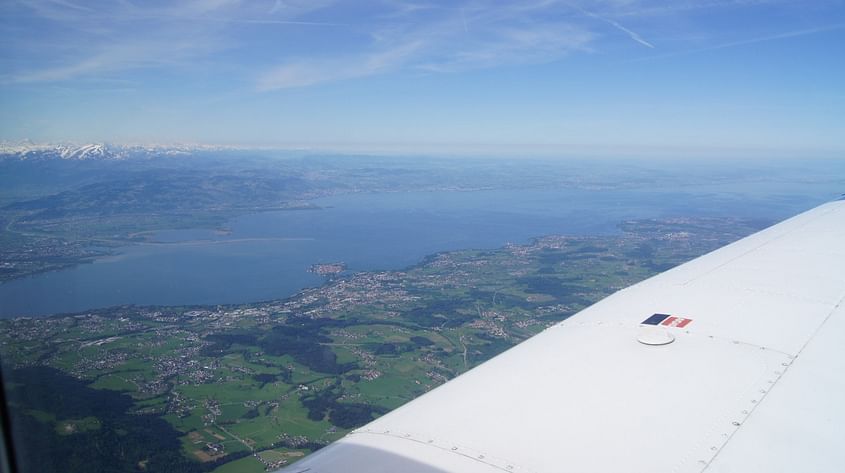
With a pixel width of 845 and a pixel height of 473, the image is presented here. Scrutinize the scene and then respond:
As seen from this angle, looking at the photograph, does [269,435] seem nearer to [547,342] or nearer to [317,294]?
[547,342]

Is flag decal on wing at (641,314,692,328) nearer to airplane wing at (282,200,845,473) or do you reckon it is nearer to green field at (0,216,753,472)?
airplane wing at (282,200,845,473)

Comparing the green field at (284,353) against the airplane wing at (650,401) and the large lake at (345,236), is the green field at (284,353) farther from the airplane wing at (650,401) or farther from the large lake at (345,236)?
the large lake at (345,236)

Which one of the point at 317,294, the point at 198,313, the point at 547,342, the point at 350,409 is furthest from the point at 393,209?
the point at 547,342

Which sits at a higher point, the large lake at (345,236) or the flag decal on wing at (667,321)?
the flag decal on wing at (667,321)

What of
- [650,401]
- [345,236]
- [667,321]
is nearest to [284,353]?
[667,321]

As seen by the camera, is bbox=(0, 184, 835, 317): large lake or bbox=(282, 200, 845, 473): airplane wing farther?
bbox=(0, 184, 835, 317): large lake

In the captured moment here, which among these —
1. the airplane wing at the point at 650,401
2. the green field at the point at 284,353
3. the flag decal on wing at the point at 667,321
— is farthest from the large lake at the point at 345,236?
the flag decal on wing at the point at 667,321

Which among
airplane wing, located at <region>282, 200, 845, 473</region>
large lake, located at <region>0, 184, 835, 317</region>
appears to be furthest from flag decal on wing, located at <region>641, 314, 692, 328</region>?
large lake, located at <region>0, 184, 835, 317</region>
